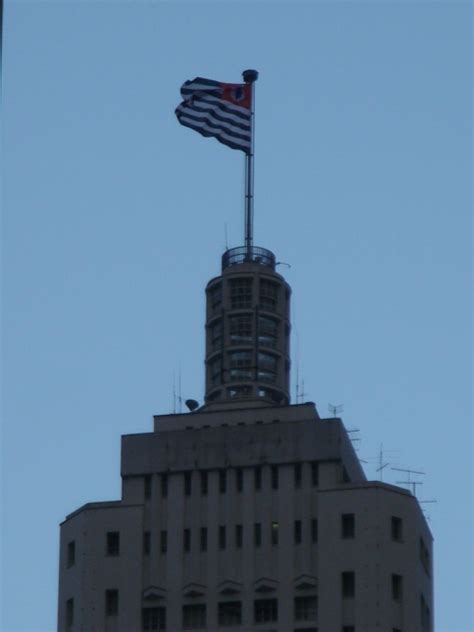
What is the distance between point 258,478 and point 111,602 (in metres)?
12.5

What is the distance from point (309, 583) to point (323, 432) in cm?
1029

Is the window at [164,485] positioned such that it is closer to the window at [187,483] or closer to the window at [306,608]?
the window at [187,483]

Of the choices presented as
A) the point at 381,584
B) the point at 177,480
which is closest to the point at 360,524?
the point at 381,584

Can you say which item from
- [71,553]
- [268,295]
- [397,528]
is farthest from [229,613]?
[268,295]

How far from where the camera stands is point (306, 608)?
97562 millimetres

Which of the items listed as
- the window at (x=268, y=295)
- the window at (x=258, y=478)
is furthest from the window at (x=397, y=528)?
the window at (x=268, y=295)

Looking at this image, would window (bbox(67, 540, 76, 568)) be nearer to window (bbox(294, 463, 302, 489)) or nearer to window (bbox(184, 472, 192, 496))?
window (bbox(184, 472, 192, 496))

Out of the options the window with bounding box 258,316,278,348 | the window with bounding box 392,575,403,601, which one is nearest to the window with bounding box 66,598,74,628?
the window with bounding box 392,575,403,601

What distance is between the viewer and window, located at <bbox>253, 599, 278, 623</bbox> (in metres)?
97.8

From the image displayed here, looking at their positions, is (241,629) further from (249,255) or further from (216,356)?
(249,255)

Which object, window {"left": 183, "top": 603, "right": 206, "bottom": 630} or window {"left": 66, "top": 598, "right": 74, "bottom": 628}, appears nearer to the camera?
window {"left": 183, "top": 603, "right": 206, "bottom": 630}

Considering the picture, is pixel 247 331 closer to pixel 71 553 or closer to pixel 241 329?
pixel 241 329

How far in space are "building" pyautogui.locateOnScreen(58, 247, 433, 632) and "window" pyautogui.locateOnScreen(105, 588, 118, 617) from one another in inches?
3.4

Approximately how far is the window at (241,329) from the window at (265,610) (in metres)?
21.2
